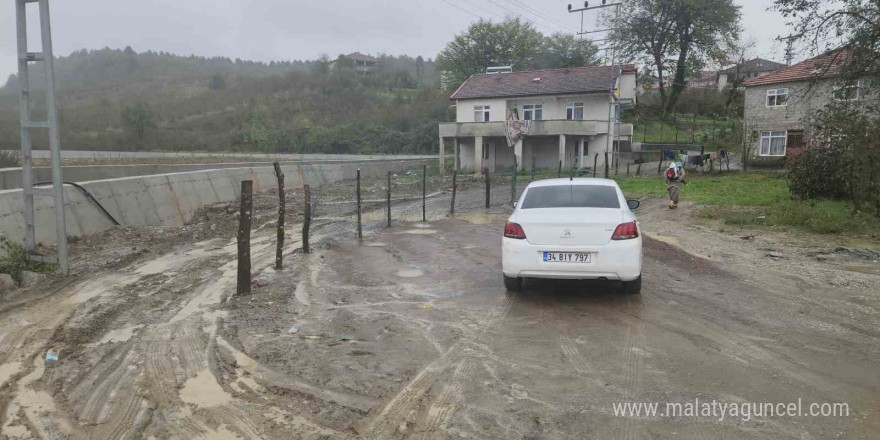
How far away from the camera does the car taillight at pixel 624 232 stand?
273 inches

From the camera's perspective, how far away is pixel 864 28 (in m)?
15.3

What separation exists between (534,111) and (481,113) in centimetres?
409

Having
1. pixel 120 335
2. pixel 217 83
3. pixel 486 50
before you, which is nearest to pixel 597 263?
pixel 120 335

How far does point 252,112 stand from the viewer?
255 ft

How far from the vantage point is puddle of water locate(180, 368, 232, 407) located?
4453mm

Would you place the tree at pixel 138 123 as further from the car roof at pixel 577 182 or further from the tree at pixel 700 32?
the car roof at pixel 577 182

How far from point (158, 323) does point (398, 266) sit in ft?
13.6

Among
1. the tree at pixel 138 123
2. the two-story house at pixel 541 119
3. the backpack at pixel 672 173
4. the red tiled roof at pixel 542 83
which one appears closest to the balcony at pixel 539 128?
the two-story house at pixel 541 119

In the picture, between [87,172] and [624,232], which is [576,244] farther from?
[87,172]

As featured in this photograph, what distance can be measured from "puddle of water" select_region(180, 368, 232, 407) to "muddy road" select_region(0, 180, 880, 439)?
2 cm

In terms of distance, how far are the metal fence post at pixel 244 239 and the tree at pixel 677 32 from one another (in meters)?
50.5

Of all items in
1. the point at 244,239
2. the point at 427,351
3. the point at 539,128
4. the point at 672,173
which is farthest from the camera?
the point at 539,128

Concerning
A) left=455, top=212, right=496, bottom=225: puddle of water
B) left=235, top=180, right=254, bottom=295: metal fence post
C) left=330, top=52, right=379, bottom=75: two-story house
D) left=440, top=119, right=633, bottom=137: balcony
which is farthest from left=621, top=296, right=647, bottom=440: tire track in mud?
left=330, top=52, right=379, bottom=75: two-story house

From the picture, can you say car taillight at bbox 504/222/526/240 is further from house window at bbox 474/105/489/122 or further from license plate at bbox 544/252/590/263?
house window at bbox 474/105/489/122
